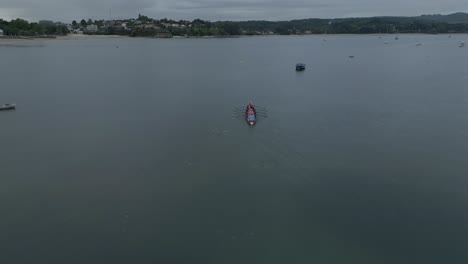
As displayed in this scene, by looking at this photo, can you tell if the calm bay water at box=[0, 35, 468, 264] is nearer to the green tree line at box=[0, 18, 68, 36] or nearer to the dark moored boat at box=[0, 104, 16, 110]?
the dark moored boat at box=[0, 104, 16, 110]

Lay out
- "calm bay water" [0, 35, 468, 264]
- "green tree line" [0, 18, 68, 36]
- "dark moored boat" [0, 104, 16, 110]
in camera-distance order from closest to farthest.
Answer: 1. "calm bay water" [0, 35, 468, 264]
2. "dark moored boat" [0, 104, 16, 110]
3. "green tree line" [0, 18, 68, 36]

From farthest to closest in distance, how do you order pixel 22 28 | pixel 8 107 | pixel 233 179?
pixel 22 28, pixel 8 107, pixel 233 179

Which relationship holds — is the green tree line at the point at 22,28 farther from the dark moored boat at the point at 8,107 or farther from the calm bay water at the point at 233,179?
the dark moored boat at the point at 8,107

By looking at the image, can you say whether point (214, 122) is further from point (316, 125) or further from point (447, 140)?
point (447, 140)

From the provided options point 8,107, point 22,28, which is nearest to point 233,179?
point 8,107

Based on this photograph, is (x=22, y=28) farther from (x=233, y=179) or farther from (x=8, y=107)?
(x=233, y=179)

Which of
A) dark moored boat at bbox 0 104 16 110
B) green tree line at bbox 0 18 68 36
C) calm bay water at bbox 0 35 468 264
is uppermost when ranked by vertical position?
green tree line at bbox 0 18 68 36

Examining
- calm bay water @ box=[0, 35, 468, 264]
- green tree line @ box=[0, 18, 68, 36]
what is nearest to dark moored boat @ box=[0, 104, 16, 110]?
calm bay water @ box=[0, 35, 468, 264]

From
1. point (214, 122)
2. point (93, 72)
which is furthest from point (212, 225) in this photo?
point (93, 72)
